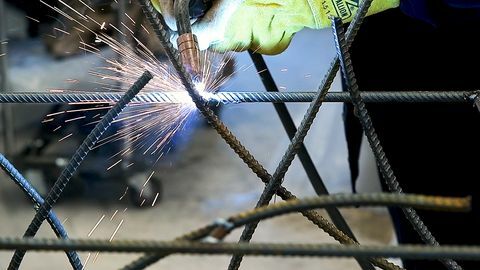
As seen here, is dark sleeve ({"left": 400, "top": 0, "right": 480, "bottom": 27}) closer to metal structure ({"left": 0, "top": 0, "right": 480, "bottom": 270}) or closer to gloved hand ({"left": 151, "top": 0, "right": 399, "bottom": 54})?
gloved hand ({"left": 151, "top": 0, "right": 399, "bottom": 54})

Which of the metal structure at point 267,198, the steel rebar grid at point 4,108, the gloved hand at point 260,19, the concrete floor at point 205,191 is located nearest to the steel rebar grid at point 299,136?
the metal structure at point 267,198

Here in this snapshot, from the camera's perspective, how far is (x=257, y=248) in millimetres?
418

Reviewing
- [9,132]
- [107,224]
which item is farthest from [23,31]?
[107,224]

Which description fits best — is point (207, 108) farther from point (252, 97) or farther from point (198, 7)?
point (198, 7)

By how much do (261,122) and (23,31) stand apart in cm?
135

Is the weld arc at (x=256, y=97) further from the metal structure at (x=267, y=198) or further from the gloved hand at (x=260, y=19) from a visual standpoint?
the gloved hand at (x=260, y=19)

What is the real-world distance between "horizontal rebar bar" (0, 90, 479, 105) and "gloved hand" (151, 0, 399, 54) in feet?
0.42

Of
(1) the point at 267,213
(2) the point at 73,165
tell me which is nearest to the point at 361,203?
(1) the point at 267,213

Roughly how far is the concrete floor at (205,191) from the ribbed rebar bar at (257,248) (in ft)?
5.89

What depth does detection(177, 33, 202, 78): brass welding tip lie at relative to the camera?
709 millimetres

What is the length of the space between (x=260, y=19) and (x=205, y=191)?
2.06 metres

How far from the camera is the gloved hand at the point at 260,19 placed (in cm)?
88

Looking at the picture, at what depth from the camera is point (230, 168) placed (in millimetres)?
3221

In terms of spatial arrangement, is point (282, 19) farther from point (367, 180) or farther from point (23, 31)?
point (23, 31)
